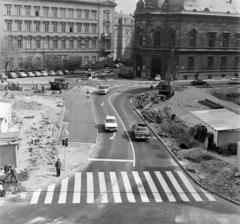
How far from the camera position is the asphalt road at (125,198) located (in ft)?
79.8

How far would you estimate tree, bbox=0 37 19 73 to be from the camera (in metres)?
88.3

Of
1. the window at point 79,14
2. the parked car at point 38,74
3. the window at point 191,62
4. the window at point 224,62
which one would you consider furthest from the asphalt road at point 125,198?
the window at point 79,14

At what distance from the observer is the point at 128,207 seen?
84.7 ft

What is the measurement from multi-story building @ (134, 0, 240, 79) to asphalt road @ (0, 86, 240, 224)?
5826 cm

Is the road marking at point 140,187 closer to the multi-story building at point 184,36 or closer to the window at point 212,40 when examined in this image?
the multi-story building at point 184,36

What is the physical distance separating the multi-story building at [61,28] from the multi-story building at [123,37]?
26.9 m

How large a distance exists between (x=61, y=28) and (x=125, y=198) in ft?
273

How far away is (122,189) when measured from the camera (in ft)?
94.7

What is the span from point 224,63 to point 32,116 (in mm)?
63677

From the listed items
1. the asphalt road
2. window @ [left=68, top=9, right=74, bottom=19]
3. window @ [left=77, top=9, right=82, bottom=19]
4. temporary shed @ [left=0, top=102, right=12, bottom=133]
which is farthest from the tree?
the asphalt road

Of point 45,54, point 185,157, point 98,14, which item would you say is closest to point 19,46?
point 45,54

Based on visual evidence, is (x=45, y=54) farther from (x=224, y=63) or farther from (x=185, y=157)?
(x=185, y=157)

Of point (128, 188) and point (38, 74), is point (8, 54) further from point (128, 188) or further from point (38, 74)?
point (128, 188)

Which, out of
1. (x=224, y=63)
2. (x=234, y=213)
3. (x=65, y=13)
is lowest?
(x=234, y=213)
